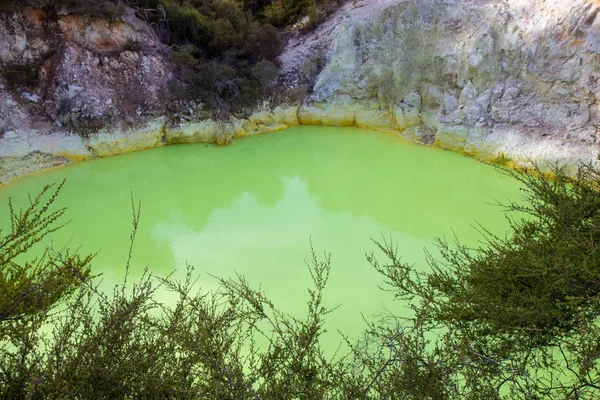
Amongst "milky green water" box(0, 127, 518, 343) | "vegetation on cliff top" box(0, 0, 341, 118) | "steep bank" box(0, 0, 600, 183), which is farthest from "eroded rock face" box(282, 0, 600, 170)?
"vegetation on cliff top" box(0, 0, 341, 118)

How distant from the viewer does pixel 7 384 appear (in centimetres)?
256

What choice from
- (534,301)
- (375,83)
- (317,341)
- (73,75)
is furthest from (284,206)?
(73,75)

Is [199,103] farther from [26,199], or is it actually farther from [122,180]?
[26,199]

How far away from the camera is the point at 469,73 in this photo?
8.83m

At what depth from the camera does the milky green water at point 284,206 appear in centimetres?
586

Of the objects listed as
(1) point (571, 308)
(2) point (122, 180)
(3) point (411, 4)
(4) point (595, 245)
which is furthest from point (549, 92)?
(2) point (122, 180)

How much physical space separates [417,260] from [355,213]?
1.65m

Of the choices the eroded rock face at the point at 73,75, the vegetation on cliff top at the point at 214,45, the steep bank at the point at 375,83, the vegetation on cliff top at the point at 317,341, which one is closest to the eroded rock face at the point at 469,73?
the steep bank at the point at 375,83

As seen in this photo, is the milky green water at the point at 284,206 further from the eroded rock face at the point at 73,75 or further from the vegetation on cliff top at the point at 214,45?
the vegetation on cliff top at the point at 214,45

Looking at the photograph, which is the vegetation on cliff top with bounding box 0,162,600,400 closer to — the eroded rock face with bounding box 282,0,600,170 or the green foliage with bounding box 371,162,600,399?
the green foliage with bounding box 371,162,600,399

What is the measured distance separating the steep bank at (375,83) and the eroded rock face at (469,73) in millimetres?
22

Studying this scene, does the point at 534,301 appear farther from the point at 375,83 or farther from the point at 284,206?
the point at 375,83

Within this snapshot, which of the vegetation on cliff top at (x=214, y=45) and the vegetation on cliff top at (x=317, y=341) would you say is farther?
the vegetation on cliff top at (x=214, y=45)

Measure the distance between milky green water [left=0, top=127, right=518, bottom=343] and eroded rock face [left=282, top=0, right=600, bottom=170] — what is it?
0.60 m
